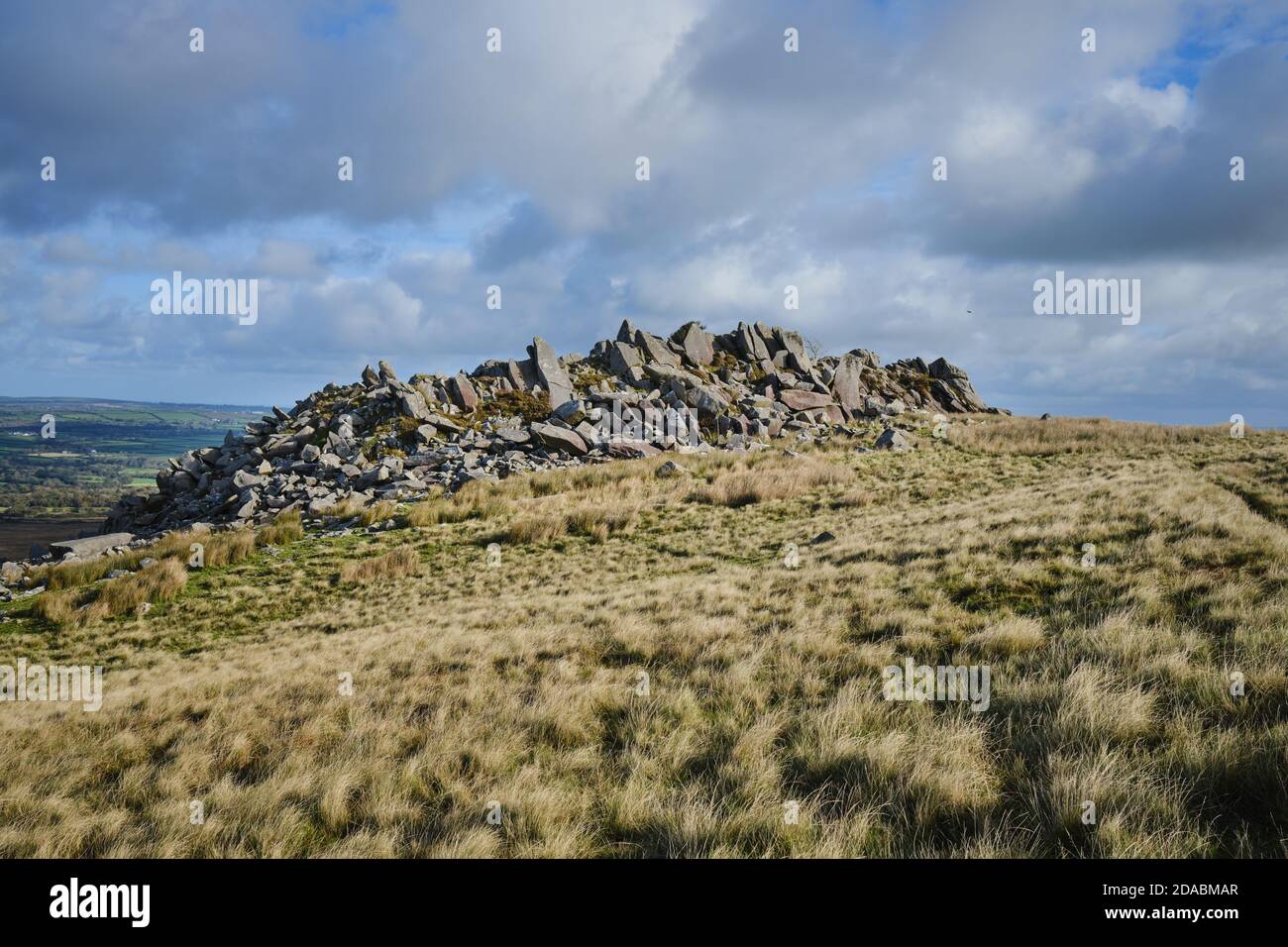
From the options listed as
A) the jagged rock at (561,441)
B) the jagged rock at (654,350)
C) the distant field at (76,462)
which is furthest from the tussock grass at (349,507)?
the jagged rock at (654,350)

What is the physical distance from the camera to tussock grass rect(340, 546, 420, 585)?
48.9 feet

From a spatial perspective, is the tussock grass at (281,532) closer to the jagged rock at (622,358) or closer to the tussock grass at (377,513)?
the tussock grass at (377,513)

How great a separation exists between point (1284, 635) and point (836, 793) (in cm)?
487

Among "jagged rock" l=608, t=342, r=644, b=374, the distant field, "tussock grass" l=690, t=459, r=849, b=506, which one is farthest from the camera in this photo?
the distant field

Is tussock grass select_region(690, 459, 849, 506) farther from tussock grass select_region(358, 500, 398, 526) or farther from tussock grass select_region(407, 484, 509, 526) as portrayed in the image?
tussock grass select_region(358, 500, 398, 526)

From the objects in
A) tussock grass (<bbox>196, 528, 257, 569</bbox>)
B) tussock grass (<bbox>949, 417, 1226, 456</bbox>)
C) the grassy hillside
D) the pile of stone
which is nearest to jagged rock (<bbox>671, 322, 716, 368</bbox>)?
the pile of stone

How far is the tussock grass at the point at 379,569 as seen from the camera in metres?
14.9

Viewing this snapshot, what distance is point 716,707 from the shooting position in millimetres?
5992

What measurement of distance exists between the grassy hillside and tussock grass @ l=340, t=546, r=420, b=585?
0.98 ft

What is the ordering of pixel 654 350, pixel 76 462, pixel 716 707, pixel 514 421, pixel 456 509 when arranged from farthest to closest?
pixel 76 462, pixel 654 350, pixel 514 421, pixel 456 509, pixel 716 707

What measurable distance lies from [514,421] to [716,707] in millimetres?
27453

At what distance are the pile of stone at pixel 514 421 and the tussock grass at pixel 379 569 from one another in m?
6.15

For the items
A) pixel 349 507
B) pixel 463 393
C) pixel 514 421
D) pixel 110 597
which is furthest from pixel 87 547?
pixel 463 393

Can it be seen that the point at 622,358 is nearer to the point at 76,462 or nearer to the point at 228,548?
the point at 228,548
